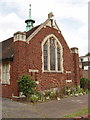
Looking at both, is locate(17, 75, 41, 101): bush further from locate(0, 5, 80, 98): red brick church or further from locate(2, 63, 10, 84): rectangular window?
locate(2, 63, 10, 84): rectangular window

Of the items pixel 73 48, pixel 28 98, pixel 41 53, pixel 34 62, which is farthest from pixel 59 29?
pixel 28 98

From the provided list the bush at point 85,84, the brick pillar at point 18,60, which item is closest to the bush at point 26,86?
the brick pillar at point 18,60

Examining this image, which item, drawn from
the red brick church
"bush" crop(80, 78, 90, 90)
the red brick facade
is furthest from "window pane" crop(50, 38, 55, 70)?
"bush" crop(80, 78, 90, 90)

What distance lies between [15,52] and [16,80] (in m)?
2.68

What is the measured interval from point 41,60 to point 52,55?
1.85 m

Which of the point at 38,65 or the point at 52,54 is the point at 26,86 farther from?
the point at 52,54

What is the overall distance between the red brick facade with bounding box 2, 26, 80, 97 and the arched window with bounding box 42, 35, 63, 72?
0.48 m

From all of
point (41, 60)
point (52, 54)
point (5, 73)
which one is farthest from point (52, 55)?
point (5, 73)

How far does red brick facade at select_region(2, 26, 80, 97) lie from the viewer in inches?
688

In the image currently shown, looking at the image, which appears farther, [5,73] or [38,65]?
[38,65]

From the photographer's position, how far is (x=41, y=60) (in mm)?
19547

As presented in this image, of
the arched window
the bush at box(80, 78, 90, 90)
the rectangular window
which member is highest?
the arched window

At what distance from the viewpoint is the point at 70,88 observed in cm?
2188

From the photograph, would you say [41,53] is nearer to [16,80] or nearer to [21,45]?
[21,45]
